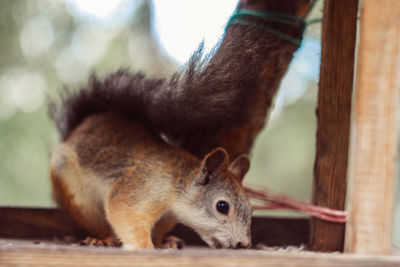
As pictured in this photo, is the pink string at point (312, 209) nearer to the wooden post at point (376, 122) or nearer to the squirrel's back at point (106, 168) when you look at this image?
the squirrel's back at point (106, 168)

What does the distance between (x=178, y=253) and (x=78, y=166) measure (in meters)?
0.85

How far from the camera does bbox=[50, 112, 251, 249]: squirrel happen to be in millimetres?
1282

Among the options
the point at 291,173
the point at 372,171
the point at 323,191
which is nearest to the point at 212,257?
the point at 372,171

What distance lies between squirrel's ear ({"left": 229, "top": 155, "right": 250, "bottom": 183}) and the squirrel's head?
89 millimetres

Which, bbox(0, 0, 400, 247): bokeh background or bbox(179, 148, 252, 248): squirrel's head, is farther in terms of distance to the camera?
bbox(0, 0, 400, 247): bokeh background

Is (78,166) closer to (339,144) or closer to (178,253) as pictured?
(178,253)

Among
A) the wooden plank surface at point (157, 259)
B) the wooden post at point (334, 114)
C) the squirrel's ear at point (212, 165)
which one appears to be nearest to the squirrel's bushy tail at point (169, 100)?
the squirrel's ear at point (212, 165)

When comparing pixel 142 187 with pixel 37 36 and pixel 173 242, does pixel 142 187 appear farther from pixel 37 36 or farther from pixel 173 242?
pixel 37 36

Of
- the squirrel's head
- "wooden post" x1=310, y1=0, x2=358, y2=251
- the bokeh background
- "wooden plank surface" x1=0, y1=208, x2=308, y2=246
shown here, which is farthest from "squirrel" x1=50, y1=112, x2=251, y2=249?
the bokeh background

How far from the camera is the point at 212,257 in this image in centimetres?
76

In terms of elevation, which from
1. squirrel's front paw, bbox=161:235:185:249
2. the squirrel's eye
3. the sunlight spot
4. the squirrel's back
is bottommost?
squirrel's front paw, bbox=161:235:185:249

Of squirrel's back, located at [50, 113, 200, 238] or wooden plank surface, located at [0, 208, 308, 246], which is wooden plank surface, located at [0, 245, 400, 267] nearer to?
squirrel's back, located at [50, 113, 200, 238]

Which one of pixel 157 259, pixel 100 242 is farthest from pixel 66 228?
pixel 157 259

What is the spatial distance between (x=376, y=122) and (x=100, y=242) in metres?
1.04
